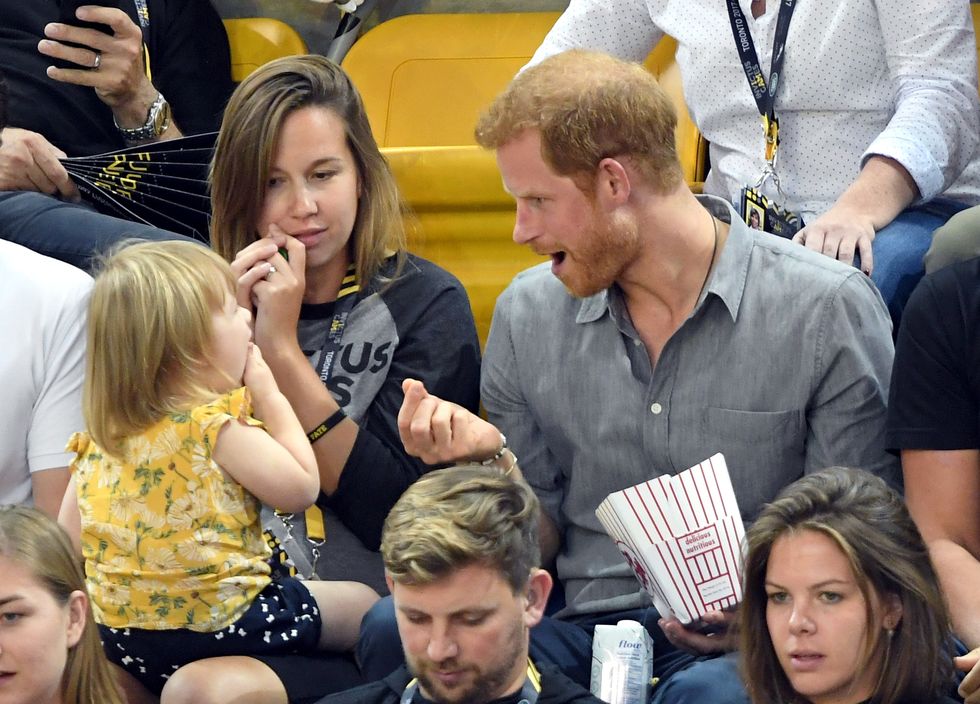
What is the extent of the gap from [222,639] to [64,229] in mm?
1071

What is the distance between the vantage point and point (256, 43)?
4375 millimetres

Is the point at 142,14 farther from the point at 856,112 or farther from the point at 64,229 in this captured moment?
the point at 856,112

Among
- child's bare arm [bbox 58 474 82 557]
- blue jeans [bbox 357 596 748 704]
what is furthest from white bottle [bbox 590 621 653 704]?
child's bare arm [bbox 58 474 82 557]

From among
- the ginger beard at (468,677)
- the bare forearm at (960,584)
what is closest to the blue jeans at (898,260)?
the bare forearm at (960,584)

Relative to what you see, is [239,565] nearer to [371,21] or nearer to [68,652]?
[68,652]

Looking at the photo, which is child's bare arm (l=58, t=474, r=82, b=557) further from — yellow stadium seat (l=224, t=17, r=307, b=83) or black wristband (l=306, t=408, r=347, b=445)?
yellow stadium seat (l=224, t=17, r=307, b=83)

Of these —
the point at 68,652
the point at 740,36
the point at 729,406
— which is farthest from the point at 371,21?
the point at 68,652

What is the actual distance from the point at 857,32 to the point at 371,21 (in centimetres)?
181

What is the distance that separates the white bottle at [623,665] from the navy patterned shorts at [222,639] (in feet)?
1.61

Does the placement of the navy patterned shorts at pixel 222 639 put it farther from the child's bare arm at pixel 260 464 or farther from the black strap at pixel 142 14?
the black strap at pixel 142 14

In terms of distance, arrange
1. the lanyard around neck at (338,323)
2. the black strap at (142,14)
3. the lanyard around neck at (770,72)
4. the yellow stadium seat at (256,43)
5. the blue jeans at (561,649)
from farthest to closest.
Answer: the yellow stadium seat at (256,43) → the black strap at (142,14) → the lanyard around neck at (770,72) → the lanyard around neck at (338,323) → the blue jeans at (561,649)

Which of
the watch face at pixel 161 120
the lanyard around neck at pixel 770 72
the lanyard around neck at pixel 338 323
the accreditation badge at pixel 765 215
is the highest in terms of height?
the lanyard around neck at pixel 770 72

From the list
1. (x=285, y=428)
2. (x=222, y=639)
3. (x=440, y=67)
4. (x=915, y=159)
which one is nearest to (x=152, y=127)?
(x=440, y=67)

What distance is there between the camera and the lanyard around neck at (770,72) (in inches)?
126
